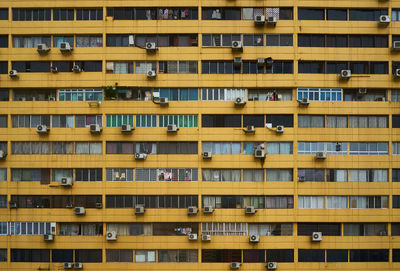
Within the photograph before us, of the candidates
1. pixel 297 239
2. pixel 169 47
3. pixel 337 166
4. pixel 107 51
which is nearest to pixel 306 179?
pixel 337 166

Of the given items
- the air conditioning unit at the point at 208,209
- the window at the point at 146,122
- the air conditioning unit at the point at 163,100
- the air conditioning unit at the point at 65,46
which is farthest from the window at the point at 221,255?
the air conditioning unit at the point at 65,46

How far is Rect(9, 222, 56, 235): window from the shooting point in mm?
17203

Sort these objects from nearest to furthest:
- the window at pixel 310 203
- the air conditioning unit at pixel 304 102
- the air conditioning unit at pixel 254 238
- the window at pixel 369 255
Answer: the air conditioning unit at pixel 254 238 → the air conditioning unit at pixel 304 102 → the window at pixel 369 255 → the window at pixel 310 203

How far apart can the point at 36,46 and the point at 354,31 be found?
17860mm

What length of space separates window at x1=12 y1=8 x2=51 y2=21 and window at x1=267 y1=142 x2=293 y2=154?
14451 mm

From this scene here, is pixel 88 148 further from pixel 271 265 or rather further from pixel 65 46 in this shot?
pixel 271 265

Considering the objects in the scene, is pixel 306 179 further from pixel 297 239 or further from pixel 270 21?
pixel 270 21

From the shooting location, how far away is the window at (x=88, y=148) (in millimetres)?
17453

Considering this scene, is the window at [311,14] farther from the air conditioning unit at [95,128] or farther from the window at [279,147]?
the air conditioning unit at [95,128]

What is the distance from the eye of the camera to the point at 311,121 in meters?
17.4

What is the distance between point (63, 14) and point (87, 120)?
20.2 feet

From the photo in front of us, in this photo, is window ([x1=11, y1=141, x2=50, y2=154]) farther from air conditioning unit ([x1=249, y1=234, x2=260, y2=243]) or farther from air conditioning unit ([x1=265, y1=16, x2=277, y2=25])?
air conditioning unit ([x1=265, y1=16, x2=277, y2=25])

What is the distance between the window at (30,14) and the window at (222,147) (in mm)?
11565

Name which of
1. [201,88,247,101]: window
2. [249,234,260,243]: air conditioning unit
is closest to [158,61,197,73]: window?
[201,88,247,101]: window
